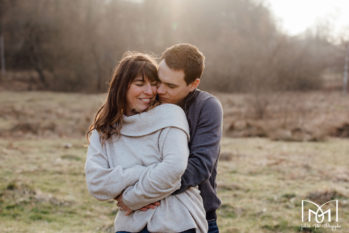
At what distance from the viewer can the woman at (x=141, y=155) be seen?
217 cm

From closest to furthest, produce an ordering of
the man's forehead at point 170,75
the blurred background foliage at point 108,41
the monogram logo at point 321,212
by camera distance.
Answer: the man's forehead at point 170,75, the monogram logo at point 321,212, the blurred background foliage at point 108,41

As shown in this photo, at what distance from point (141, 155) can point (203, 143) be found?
0.41 metres

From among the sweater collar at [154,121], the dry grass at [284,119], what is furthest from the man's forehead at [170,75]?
the dry grass at [284,119]

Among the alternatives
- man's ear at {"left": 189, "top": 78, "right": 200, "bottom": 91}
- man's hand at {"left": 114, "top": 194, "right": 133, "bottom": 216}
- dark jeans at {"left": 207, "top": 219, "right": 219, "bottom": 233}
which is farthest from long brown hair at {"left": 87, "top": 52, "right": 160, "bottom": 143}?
dark jeans at {"left": 207, "top": 219, "right": 219, "bottom": 233}

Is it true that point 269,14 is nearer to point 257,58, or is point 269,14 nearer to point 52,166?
point 257,58

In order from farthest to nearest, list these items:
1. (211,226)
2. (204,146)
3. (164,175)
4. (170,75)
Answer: (211,226) < (170,75) < (204,146) < (164,175)

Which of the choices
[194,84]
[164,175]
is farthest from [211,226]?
[194,84]

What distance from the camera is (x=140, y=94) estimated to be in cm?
245

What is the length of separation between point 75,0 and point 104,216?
28253 mm

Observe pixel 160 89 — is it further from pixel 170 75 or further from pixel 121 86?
pixel 121 86

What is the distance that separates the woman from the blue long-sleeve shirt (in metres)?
0.10

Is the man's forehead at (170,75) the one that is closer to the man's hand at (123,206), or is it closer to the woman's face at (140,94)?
the woman's face at (140,94)

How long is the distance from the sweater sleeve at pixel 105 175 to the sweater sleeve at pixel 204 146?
0.99ft

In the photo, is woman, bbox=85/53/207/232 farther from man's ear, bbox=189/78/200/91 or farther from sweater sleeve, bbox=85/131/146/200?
man's ear, bbox=189/78/200/91
